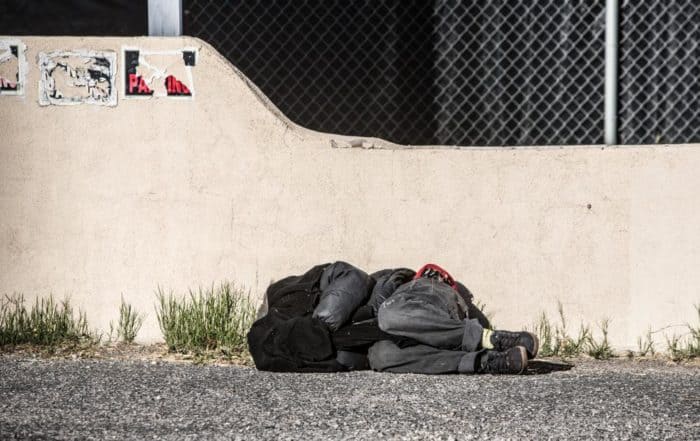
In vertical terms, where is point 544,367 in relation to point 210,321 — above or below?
below

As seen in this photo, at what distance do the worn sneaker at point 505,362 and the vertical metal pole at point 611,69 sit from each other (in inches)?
56.3

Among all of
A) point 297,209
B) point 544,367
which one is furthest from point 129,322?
point 544,367

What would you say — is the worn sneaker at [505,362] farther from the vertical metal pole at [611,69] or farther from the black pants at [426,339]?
the vertical metal pole at [611,69]

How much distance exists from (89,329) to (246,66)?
2089mm

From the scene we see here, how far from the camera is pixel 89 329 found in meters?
5.47

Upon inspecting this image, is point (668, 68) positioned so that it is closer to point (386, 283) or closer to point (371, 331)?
point (386, 283)

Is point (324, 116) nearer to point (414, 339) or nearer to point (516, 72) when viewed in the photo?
point (516, 72)

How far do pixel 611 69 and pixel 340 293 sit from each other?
1903mm

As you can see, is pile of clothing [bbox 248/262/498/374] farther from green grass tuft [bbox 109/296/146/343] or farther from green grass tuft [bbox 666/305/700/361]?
green grass tuft [bbox 666/305/700/361]

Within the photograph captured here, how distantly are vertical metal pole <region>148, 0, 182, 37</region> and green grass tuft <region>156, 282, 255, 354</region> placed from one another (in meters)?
1.34

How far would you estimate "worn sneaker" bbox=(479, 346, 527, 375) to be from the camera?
15.2 ft

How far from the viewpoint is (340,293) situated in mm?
4918

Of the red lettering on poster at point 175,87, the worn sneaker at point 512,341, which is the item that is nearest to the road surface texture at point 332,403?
the worn sneaker at point 512,341

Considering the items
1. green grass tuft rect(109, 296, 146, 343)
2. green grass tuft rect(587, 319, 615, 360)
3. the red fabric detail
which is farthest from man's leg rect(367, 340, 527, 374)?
green grass tuft rect(109, 296, 146, 343)
